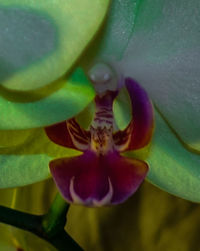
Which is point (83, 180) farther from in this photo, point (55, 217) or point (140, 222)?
point (140, 222)

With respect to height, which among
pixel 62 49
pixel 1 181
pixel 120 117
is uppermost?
pixel 62 49

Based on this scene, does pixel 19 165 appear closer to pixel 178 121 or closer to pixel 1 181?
pixel 1 181

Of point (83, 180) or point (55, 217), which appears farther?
point (55, 217)

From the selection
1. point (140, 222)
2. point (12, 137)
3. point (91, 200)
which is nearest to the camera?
point (91, 200)

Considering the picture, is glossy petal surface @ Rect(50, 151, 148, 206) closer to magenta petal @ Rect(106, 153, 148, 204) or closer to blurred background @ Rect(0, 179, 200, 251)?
magenta petal @ Rect(106, 153, 148, 204)

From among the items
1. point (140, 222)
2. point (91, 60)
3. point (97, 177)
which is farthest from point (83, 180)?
point (140, 222)

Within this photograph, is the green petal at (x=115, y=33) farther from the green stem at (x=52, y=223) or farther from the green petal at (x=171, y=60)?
the green stem at (x=52, y=223)

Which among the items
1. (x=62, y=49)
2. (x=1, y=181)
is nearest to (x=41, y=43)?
(x=62, y=49)
